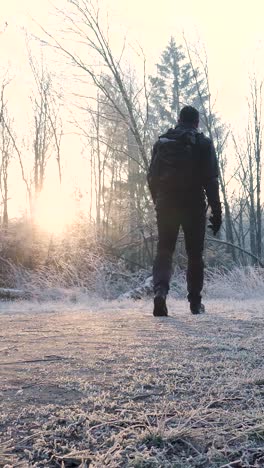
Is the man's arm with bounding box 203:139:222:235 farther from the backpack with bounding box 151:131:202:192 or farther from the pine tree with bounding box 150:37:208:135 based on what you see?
the pine tree with bounding box 150:37:208:135

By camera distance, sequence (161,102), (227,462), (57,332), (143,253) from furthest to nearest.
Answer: (161,102) → (143,253) → (57,332) → (227,462)

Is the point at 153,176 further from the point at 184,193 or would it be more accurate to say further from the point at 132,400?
the point at 132,400

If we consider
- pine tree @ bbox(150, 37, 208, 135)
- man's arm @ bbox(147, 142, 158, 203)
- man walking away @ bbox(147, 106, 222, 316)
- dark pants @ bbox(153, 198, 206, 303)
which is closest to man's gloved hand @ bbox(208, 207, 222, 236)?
man walking away @ bbox(147, 106, 222, 316)

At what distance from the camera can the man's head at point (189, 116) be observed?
15.9ft

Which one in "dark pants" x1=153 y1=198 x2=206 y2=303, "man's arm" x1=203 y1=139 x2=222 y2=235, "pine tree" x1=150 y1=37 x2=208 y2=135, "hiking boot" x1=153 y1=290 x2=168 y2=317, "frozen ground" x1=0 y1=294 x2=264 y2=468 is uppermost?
"pine tree" x1=150 y1=37 x2=208 y2=135

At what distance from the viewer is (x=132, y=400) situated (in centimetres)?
182

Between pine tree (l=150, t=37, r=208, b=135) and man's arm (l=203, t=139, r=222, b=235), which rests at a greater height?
pine tree (l=150, t=37, r=208, b=135)

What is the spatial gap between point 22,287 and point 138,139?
18.0 ft

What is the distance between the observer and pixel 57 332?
11.7 feet

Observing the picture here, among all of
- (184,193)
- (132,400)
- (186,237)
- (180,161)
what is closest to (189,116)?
(180,161)

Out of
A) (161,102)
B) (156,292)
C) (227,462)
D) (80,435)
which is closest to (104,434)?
(80,435)

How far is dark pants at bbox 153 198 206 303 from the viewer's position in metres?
4.79

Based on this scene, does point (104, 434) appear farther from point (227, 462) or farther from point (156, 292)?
point (156, 292)

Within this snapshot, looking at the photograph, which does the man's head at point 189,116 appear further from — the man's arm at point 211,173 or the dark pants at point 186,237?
the dark pants at point 186,237
